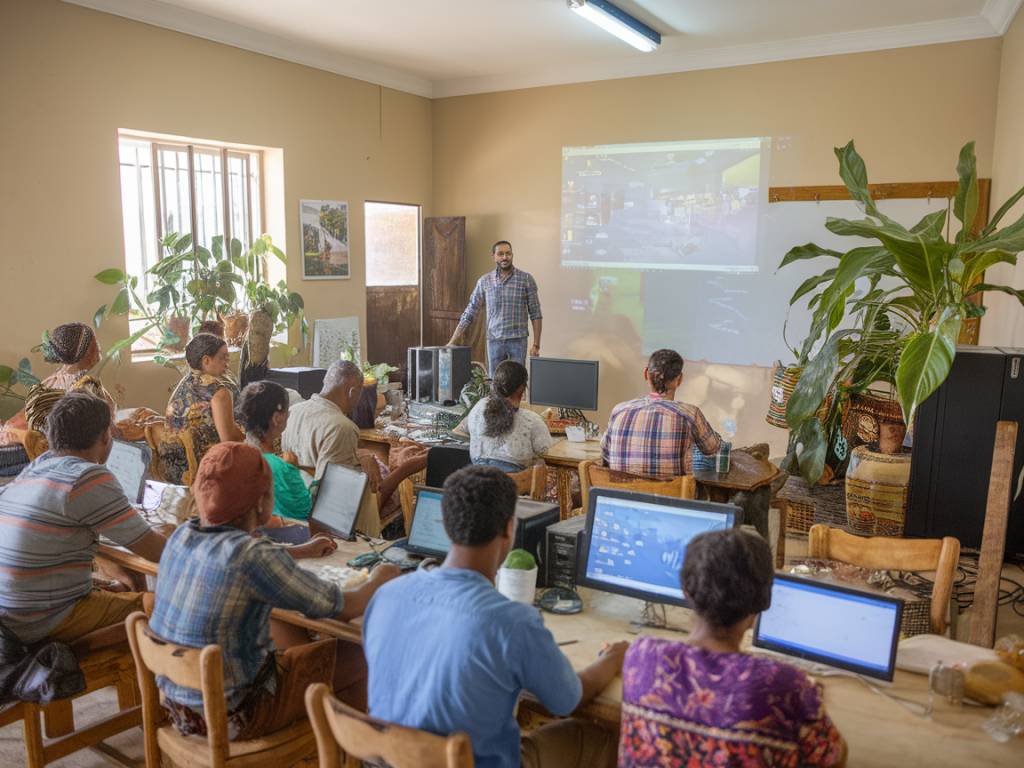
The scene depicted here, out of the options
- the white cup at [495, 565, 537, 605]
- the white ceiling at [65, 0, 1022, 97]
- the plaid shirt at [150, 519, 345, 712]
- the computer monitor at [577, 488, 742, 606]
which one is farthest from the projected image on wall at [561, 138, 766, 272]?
the plaid shirt at [150, 519, 345, 712]

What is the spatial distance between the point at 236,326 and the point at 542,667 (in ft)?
17.2

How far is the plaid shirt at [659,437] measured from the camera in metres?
3.81

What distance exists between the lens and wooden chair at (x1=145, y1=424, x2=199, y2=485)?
4139 millimetres

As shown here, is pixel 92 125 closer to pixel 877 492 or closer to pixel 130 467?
pixel 130 467

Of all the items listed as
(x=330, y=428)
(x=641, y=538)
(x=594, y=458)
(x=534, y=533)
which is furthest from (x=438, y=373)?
(x=641, y=538)

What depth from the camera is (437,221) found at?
327 inches

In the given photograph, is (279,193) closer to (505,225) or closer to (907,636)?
(505,225)

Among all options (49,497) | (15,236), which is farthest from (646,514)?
(15,236)

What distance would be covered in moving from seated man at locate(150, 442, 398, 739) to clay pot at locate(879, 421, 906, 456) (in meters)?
2.89

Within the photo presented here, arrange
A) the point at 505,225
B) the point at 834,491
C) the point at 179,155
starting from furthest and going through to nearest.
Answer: the point at 505,225
the point at 179,155
the point at 834,491

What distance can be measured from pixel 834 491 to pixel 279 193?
492 centimetres

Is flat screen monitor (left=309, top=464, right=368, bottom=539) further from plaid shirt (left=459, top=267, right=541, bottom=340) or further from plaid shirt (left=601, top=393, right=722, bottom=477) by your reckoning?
plaid shirt (left=459, top=267, right=541, bottom=340)

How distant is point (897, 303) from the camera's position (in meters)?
3.89

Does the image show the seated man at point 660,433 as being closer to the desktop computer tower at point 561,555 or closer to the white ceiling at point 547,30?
the desktop computer tower at point 561,555
